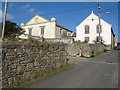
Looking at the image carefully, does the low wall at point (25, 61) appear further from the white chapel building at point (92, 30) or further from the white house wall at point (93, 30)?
the white house wall at point (93, 30)

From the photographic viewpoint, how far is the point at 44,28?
177 feet

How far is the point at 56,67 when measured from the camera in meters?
13.3

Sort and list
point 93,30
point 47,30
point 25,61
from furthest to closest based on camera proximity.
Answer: point 93,30
point 47,30
point 25,61

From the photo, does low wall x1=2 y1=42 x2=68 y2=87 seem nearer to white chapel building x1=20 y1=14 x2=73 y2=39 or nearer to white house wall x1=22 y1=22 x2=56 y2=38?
white chapel building x1=20 y1=14 x2=73 y2=39

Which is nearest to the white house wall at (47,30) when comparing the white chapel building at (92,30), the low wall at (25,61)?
the white chapel building at (92,30)

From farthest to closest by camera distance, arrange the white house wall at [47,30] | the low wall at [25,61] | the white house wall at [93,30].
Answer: the white house wall at [93,30], the white house wall at [47,30], the low wall at [25,61]

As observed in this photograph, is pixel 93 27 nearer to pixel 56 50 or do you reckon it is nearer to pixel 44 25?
pixel 44 25

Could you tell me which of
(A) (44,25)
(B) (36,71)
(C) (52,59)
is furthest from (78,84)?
(A) (44,25)

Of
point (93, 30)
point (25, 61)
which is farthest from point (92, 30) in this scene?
point (25, 61)

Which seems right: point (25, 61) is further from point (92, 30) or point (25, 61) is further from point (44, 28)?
point (92, 30)

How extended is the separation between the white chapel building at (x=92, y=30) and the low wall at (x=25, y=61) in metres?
43.1

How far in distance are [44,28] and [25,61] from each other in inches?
1740

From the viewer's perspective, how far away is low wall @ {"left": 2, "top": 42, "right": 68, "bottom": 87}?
8820 millimetres

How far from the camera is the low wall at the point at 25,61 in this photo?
347 inches
